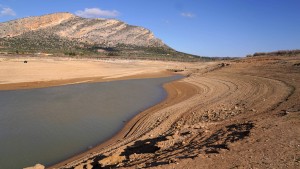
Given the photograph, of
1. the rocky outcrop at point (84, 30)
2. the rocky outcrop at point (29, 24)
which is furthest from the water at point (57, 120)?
the rocky outcrop at point (29, 24)

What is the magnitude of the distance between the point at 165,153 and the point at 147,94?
19.0m

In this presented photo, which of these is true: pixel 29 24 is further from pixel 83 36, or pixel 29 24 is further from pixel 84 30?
pixel 84 30

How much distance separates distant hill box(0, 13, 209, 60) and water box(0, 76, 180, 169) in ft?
208

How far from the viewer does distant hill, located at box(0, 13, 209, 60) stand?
94431mm

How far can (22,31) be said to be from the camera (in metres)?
108

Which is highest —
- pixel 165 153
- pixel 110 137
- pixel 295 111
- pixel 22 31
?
pixel 22 31

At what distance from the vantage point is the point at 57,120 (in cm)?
1720

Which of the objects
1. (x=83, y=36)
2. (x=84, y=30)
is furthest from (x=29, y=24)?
(x=84, y=30)

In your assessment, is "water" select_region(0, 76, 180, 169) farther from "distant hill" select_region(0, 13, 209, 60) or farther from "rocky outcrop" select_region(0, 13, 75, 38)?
"rocky outcrop" select_region(0, 13, 75, 38)

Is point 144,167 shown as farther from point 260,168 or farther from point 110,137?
point 110,137

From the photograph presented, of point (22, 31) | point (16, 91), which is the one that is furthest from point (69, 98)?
point (22, 31)

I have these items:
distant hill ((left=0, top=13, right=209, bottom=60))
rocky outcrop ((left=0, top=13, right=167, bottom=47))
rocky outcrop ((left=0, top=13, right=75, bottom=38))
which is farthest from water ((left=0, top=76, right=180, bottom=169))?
rocky outcrop ((left=0, top=13, right=75, bottom=38))

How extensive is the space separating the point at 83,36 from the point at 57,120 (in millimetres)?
108086

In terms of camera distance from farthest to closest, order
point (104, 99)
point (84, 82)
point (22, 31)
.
Answer: 1. point (22, 31)
2. point (84, 82)
3. point (104, 99)
